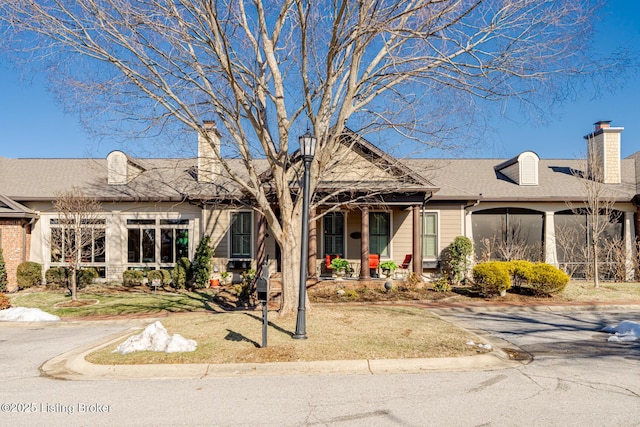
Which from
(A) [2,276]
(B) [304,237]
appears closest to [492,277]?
(B) [304,237]

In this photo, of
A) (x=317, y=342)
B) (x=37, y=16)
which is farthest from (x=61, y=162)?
(x=317, y=342)

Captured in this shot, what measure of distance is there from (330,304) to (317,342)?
591 centimetres

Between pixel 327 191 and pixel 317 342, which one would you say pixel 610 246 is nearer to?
pixel 327 191

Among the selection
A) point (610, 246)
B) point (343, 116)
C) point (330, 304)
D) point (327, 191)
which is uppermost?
point (343, 116)

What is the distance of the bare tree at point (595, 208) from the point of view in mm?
16469

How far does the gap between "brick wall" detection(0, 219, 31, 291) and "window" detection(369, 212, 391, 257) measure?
13500mm

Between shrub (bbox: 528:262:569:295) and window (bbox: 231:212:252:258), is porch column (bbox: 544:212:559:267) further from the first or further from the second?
window (bbox: 231:212:252:258)

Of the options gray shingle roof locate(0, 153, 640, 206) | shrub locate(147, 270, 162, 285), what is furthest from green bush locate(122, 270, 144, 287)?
gray shingle roof locate(0, 153, 640, 206)

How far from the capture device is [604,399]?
216 inches

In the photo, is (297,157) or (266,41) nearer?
(266,41)

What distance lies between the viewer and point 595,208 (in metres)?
16.6

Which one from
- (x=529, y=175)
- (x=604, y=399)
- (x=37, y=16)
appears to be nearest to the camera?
(x=604, y=399)

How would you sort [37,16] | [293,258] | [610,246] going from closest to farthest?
[37,16]
[293,258]
[610,246]

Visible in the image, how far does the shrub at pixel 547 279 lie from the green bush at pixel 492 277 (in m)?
0.74
